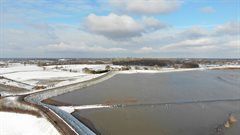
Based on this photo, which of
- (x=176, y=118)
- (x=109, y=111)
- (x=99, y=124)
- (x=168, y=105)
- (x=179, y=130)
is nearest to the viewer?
(x=179, y=130)

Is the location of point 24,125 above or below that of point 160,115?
above

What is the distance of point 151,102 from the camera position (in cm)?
2927

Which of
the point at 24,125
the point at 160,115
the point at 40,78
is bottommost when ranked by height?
the point at 160,115

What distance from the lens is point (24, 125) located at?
62.7 feet

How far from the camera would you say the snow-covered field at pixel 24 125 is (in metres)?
17.3

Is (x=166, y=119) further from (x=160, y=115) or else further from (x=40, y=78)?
(x=40, y=78)

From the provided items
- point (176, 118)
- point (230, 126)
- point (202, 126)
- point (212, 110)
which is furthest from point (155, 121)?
point (212, 110)

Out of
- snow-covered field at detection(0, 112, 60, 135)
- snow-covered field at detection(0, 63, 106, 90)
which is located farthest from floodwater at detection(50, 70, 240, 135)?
snow-covered field at detection(0, 63, 106, 90)

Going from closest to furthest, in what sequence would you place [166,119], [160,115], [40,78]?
1. [166,119]
2. [160,115]
3. [40,78]

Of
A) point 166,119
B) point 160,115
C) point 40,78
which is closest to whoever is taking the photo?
point 166,119

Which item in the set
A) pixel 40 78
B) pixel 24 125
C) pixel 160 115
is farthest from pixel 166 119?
pixel 40 78

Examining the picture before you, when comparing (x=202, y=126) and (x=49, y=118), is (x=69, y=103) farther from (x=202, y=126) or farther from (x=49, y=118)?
(x=202, y=126)

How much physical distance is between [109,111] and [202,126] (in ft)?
25.7

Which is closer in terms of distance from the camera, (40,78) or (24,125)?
(24,125)
